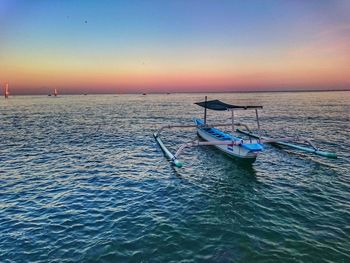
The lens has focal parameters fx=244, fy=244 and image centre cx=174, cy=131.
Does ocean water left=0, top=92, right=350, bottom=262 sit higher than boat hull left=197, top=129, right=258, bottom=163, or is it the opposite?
boat hull left=197, top=129, right=258, bottom=163

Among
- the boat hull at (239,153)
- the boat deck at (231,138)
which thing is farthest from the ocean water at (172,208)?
the boat deck at (231,138)

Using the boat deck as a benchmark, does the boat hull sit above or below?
below

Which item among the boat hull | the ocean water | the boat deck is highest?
the boat deck

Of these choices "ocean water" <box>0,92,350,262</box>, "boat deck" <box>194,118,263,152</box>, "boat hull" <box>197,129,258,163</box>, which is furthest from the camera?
"boat hull" <box>197,129,258,163</box>

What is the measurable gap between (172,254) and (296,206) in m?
7.62

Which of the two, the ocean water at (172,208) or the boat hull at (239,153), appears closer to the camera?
the ocean water at (172,208)

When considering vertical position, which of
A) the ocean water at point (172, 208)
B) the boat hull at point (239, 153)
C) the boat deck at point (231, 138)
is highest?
the boat deck at point (231, 138)

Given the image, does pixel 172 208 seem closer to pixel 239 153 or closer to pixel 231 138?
pixel 239 153

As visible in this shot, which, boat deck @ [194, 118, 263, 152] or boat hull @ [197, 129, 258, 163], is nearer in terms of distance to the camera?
boat deck @ [194, 118, 263, 152]

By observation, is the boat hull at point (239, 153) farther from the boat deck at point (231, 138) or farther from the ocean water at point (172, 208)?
the ocean water at point (172, 208)

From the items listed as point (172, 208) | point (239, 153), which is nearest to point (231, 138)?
point (239, 153)

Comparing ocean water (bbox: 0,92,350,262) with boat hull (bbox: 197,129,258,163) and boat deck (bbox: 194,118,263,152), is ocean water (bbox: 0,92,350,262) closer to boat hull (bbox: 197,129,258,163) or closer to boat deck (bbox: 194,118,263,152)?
boat hull (bbox: 197,129,258,163)

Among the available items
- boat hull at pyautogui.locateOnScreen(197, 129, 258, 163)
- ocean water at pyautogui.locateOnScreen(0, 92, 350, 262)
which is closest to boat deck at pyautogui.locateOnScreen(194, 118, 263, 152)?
boat hull at pyautogui.locateOnScreen(197, 129, 258, 163)

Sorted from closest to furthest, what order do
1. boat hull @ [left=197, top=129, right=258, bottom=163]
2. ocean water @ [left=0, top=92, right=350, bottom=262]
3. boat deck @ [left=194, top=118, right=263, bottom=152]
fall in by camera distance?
ocean water @ [left=0, top=92, right=350, bottom=262], boat deck @ [left=194, top=118, right=263, bottom=152], boat hull @ [left=197, top=129, right=258, bottom=163]
